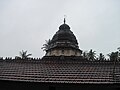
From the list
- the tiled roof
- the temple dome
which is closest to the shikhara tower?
the temple dome

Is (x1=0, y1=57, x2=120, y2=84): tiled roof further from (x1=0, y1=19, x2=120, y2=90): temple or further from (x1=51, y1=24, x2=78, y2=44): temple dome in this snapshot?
(x1=51, y1=24, x2=78, y2=44): temple dome

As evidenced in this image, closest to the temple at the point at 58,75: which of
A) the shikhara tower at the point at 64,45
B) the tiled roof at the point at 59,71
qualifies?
the tiled roof at the point at 59,71

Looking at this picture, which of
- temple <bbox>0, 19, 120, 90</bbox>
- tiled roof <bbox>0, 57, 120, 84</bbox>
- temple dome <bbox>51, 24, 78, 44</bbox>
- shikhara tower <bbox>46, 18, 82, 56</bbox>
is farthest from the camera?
temple dome <bbox>51, 24, 78, 44</bbox>

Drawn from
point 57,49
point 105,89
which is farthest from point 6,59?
point 57,49

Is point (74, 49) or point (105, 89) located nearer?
point (105, 89)

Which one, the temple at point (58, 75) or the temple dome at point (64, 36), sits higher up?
the temple dome at point (64, 36)

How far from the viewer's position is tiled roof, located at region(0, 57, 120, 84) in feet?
40.4

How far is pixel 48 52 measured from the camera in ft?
95.6

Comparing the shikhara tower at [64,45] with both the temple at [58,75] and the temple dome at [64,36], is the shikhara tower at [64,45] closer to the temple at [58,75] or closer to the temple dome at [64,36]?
the temple dome at [64,36]

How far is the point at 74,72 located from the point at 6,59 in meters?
5.79

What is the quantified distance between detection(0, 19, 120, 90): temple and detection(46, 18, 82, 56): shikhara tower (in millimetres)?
12337

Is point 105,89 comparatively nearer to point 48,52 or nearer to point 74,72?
point 74,72

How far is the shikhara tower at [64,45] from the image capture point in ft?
91.0

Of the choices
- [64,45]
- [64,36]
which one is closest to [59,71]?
[64,45]
